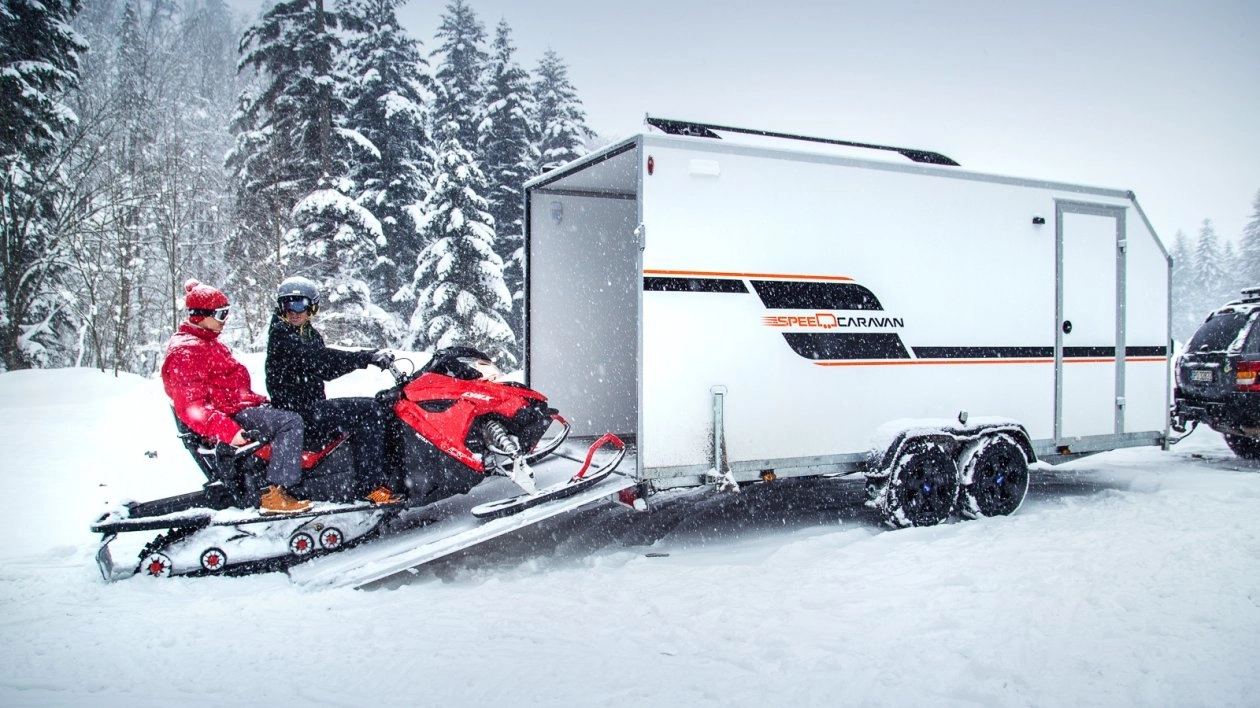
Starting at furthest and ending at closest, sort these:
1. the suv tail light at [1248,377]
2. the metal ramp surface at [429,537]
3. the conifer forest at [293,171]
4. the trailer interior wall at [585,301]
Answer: the conifer forest at [293,171], the suv tail light at [1248,377], the trailer interior wall at [585,301], the metal ramp surface at [429,537]

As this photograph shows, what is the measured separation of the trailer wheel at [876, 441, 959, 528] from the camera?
5.55 m

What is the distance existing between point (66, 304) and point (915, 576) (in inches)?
710

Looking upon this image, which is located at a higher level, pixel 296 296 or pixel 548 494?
pixel 296 296

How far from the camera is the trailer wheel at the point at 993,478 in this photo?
5836 millimetres

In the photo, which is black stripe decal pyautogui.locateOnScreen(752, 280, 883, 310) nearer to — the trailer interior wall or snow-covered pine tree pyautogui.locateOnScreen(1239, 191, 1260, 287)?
the trailer interior wall

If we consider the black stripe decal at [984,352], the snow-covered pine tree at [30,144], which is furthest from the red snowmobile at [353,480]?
the snow-covered pine tree at [30,144]

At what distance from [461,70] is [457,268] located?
26.8 ft

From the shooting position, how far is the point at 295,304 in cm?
498

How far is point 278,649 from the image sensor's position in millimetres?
→ 3598

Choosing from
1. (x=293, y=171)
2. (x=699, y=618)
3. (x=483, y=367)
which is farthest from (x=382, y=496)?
(x=293, y=171)

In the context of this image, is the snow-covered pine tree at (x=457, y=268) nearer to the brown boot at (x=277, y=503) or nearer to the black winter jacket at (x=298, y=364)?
the black winter jacket at (x=298, y=364)

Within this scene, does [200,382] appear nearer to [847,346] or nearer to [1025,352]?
[847,346]

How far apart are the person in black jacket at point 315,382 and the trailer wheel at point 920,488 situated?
3.50 meters

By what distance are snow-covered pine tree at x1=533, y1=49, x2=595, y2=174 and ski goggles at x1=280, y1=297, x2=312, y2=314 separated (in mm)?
17850
